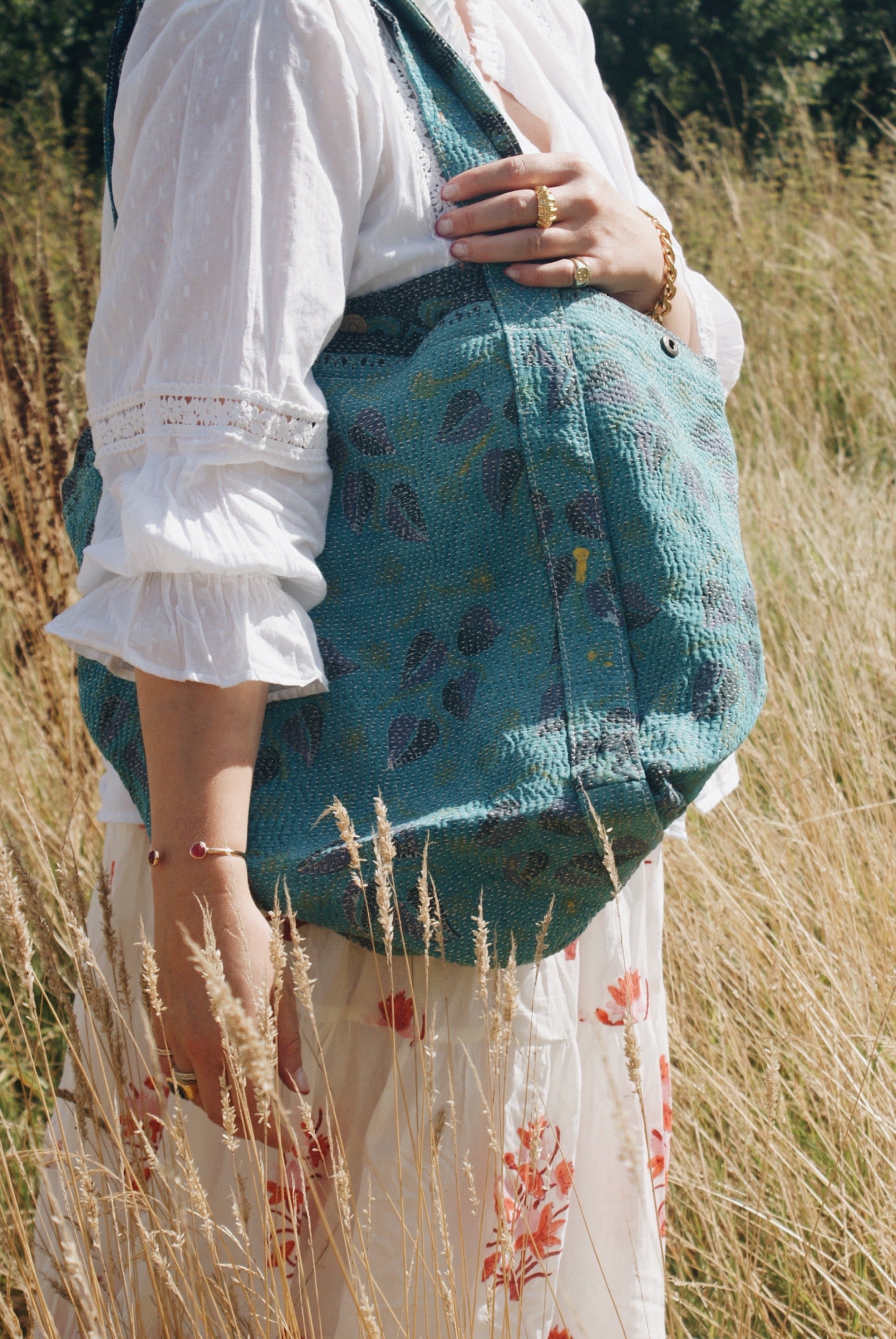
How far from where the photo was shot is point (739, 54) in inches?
389

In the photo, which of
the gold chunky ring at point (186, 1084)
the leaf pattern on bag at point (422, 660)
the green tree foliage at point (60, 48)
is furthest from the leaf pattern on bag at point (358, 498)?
the green tree foliage at point (60, 48)

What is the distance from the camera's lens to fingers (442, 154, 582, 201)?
0.87 meters

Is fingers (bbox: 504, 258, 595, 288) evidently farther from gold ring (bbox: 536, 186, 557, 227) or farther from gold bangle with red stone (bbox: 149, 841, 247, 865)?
gold bangle with red stone (bbox: 149, 841, 247, 865)

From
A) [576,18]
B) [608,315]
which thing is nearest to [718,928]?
[608,315]

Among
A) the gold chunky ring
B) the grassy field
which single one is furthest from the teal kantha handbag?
the grassy field

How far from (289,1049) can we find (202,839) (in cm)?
19

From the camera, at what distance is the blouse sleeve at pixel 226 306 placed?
0.79m

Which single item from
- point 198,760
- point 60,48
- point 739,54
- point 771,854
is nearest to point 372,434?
point 198,760

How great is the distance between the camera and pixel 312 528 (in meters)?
0.87

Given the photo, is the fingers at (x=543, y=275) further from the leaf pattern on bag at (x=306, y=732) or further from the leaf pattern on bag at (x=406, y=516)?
the leaf pattern on bag at (x=306, y=732)

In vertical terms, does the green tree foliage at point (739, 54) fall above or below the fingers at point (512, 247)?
above

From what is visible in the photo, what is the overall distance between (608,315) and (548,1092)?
0.67 metres

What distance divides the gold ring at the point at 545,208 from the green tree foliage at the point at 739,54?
8.92 metres

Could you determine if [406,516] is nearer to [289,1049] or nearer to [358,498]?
[358,498]
